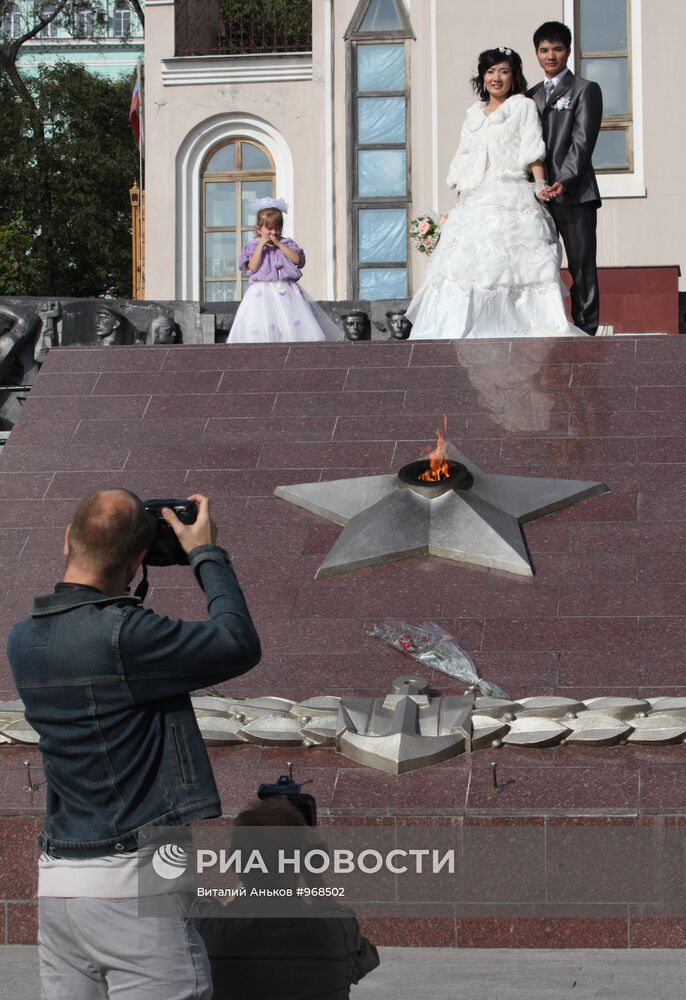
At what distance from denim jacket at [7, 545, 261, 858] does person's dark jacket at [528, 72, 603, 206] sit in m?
8.03

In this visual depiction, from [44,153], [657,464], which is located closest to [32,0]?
[44,153]

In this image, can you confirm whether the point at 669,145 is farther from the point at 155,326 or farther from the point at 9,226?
the point at 9,226

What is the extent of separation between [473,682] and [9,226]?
75.5 ft

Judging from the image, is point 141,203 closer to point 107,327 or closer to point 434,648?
point 107,327

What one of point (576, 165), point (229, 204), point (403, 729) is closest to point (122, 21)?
point (229, 204)

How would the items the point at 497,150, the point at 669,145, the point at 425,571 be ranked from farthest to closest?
the point at 669,145 → the point at 497,150 → the point at 425,571

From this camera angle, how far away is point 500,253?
10.3 m

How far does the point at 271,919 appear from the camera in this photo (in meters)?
3.09

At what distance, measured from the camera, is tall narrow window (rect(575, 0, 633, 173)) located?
60.3 ft

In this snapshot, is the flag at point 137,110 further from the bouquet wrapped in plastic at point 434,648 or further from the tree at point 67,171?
the bouquet wrapped in plastic at point 434,648

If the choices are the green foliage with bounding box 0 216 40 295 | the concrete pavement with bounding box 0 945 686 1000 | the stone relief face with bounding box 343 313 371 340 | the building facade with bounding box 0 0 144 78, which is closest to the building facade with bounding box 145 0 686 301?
the stone relief face with bounding box 343 313 371 340

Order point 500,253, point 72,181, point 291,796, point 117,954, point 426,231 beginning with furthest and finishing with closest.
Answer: point 72,181 → point 426,231 → point 500,253 → point 291,796 → point 117,954

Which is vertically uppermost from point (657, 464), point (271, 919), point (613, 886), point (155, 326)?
point (155, 326)

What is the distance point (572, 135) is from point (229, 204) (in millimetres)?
11146
